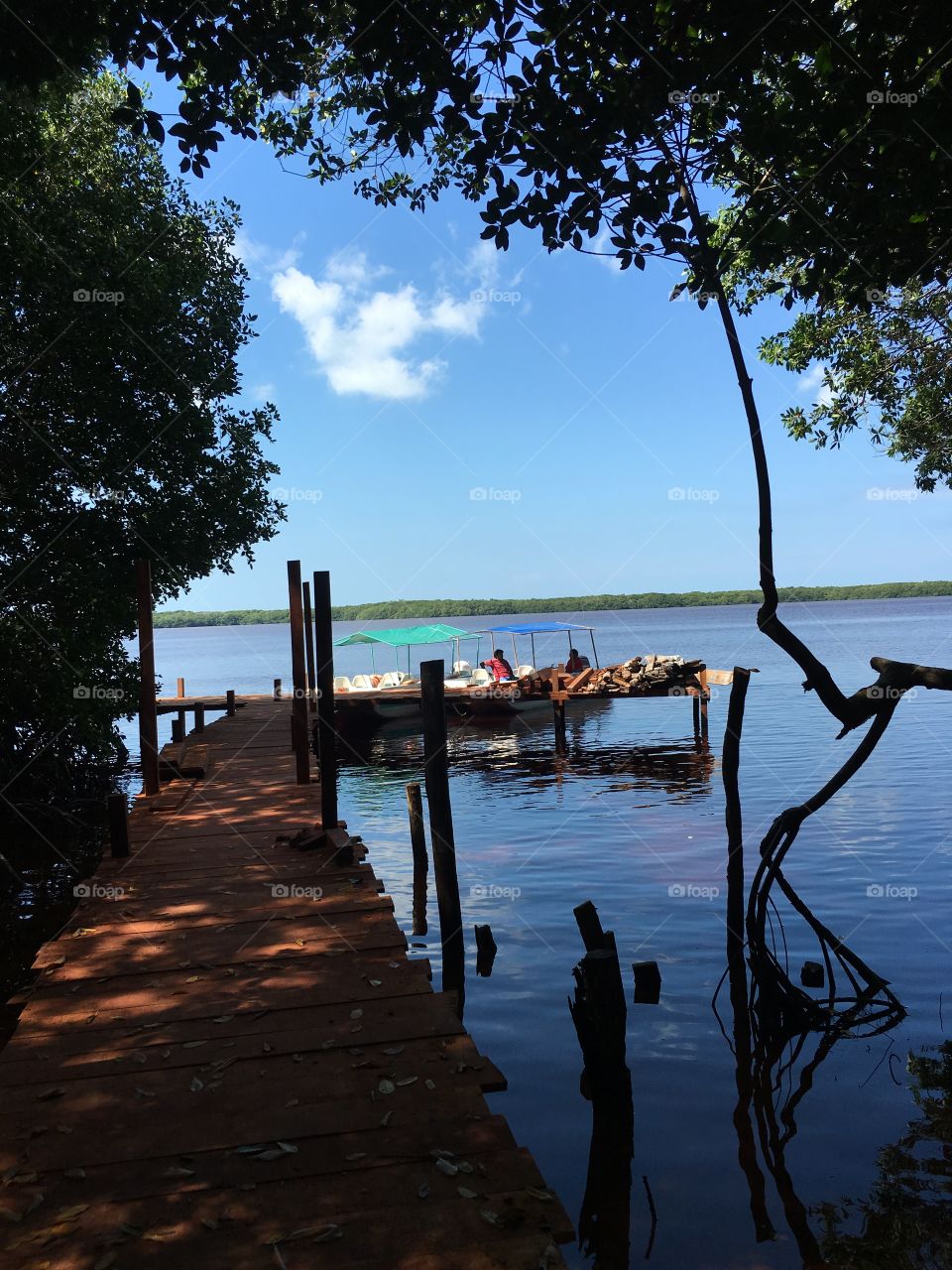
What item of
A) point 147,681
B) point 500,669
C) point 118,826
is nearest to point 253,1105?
point 118,826

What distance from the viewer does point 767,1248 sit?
6355 millimetres

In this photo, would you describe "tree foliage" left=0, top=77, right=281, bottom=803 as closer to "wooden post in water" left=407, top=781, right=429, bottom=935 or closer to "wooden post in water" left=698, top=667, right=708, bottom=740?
"wooden post in water" left=407, top=781, right=429, bottom=935

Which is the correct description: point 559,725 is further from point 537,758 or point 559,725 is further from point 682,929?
point 682,929

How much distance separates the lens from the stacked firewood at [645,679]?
35000 millimetres

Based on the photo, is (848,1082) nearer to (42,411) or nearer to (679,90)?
(679,90)

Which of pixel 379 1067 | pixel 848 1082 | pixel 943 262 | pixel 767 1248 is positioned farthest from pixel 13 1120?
pixel 943 262

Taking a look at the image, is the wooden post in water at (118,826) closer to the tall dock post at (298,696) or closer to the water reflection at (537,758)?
the tall dock post at (298,696)

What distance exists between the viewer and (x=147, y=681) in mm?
14781

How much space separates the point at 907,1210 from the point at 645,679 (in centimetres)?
2893

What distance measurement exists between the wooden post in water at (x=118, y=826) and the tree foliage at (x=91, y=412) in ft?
22.6

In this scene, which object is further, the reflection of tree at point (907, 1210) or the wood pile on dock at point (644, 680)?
the wood pile on dock at point (644, 680)

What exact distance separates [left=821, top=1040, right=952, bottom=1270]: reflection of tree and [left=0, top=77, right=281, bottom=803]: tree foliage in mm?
14570

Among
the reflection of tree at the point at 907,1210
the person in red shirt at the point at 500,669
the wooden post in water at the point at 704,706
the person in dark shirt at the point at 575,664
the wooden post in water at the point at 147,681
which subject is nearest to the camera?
the reflection of tree at the point at 907,1210

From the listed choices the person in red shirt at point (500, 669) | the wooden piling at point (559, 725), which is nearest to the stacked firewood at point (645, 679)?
the wooden piling at point (559, 725)
